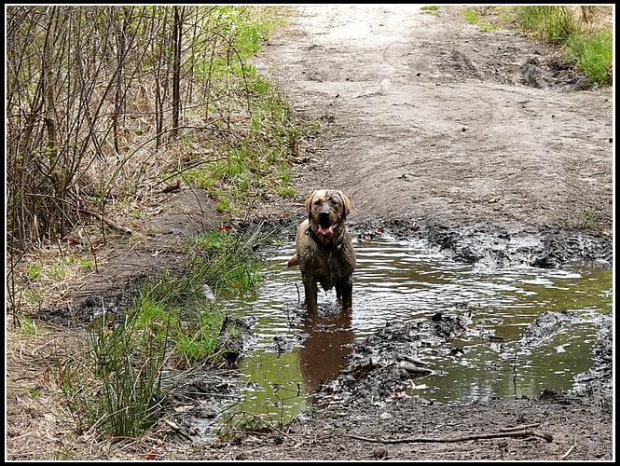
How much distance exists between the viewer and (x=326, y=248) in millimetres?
7930

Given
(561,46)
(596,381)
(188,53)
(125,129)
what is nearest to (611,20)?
(561,46)

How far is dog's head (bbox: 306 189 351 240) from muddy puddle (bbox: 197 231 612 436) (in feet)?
2.43

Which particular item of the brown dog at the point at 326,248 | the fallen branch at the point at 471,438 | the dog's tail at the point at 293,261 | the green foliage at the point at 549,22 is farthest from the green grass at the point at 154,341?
the green foliage at the point at 549,22

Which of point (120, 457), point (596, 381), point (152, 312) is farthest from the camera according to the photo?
point (152, 312)

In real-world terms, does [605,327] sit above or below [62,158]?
below

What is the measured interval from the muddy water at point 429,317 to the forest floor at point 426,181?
402 millimetres

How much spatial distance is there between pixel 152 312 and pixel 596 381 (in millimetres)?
3203

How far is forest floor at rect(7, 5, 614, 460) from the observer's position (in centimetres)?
518

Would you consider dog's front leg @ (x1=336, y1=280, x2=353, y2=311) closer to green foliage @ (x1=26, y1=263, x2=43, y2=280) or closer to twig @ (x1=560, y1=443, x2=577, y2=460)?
green foliage @ (x1=26, y1=263, x2=43, y2=280)

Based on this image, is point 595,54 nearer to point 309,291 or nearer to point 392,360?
point 309,291

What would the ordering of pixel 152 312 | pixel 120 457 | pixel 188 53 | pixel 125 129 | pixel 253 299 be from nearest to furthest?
→ pixel 120 457 < pixel 152 312 < pixel 253 299 < pixel 125 129 < pixel 188 53

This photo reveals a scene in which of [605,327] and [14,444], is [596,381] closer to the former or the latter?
[605,327]

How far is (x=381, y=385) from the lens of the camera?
250 inches

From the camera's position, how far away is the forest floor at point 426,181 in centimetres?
518
